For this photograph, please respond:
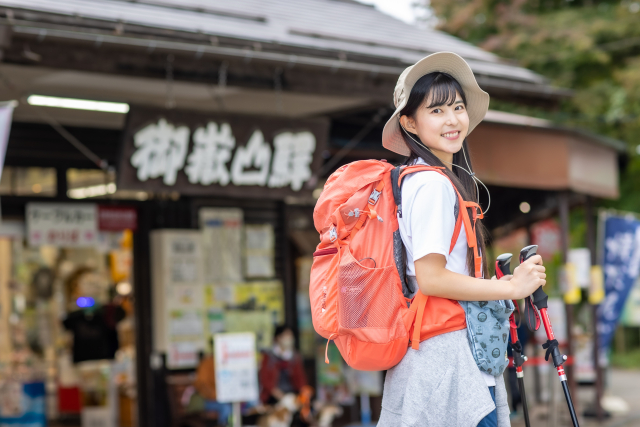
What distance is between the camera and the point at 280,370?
29.6ft

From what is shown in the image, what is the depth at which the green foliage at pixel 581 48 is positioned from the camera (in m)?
14.4

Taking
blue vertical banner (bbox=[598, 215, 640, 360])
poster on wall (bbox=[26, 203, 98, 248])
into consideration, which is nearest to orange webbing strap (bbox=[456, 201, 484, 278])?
poster on wall (bbox=[26, 203, 98, 248])

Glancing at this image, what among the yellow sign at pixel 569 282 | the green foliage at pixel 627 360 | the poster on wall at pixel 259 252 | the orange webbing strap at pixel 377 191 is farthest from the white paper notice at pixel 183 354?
the green foliage at pixel 627 360

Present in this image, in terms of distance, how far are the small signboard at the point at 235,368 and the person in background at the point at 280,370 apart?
6.20ft

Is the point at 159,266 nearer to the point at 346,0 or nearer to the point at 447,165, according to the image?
the point at 346,0

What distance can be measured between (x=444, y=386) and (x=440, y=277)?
1.15 ft

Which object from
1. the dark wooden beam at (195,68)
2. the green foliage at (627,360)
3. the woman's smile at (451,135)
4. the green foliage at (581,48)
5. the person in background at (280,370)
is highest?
the green foliage at (581,48)

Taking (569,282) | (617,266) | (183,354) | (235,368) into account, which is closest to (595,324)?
(617,266)

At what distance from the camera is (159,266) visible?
9227mm

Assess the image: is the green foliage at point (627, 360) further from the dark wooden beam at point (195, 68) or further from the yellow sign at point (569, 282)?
the dark wooden beam at point (195, 68)

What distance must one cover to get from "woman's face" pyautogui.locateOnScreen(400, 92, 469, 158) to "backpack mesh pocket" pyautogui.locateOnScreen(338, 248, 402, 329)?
494 millimetres

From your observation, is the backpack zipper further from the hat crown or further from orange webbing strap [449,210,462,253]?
the hat crown

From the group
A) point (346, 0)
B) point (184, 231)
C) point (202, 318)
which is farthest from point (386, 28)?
point (202, 318)

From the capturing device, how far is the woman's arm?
2420 millimetres
